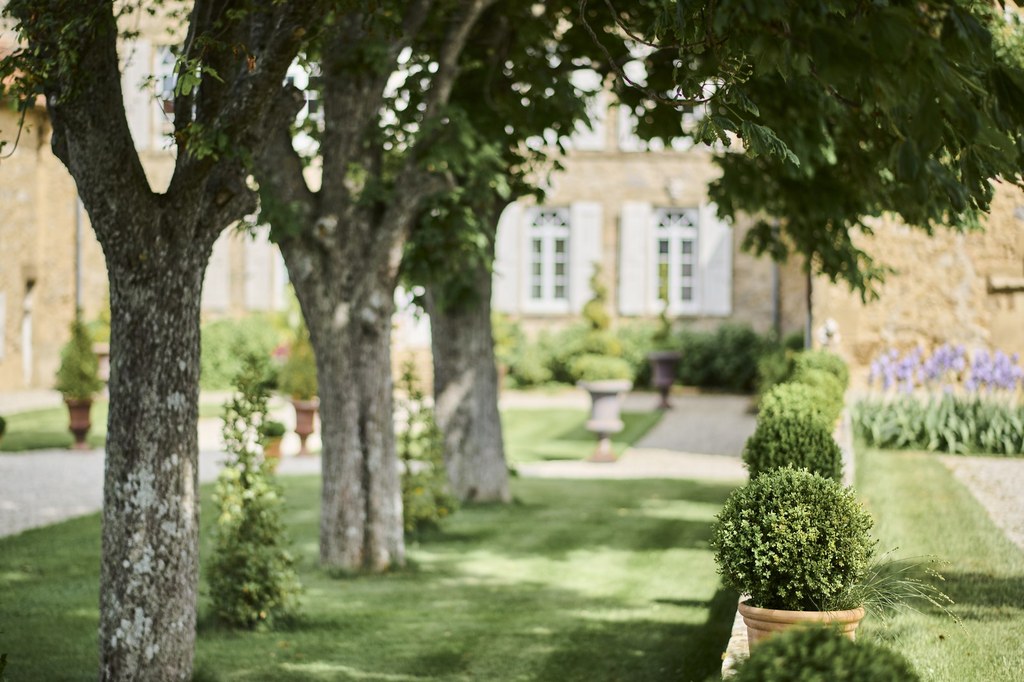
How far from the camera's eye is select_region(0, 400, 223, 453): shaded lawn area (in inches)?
685

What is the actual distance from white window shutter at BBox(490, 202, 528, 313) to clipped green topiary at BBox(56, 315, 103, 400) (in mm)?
11977

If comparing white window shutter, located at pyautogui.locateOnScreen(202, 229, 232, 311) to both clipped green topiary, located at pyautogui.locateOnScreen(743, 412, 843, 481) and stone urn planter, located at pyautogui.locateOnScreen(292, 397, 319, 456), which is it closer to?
stone urn planter, located at pyautogui.locateOnScreen(292, 397, 319, 456)

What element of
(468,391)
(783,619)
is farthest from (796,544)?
(468,391)

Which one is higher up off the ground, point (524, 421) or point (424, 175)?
point (424, 175)

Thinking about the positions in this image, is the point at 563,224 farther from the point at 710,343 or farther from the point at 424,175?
the point at 424,175

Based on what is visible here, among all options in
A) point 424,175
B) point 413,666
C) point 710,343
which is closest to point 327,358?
point 424,175

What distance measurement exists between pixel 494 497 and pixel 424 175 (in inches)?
176

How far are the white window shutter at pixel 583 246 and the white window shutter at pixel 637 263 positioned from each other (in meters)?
0.58

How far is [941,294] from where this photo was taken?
52.1ft

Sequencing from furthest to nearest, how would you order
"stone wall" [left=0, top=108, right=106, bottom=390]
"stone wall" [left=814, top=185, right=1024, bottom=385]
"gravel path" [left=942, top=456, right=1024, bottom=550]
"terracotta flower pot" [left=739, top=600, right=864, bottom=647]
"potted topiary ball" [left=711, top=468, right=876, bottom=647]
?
"stone wall" [left=0, top=108, right=106, bottom=390]
"stone wall" [left=814, top=185, right=1024, bottom=385]
"gravel path" [left=942, top=456, right=1024, bottom=550]
"potted topiary ball" [left=711, top=468, right=876, bottom=647]
"terracotta flower pot" [left=739, top=600, right=864, bottom=647]

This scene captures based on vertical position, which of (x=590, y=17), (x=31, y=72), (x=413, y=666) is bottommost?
(x=413, y=666)

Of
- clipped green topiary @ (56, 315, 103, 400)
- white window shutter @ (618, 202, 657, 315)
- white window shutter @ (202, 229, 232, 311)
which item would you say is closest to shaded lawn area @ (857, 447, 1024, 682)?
clipped green topiary @ (56, 315, 103, 400)

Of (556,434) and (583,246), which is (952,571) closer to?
(556,434)

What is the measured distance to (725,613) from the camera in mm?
7859
